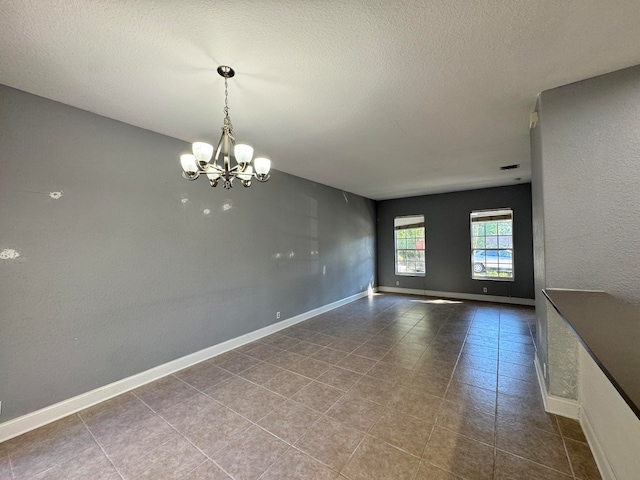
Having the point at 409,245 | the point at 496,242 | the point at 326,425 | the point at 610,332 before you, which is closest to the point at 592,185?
the point at 610,332

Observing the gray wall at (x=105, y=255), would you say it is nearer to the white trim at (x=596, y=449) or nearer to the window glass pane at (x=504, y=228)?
the white trim at (x=596, y=449)

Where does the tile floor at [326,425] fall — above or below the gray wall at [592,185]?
below

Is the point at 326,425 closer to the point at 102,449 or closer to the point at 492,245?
the point at 102,449

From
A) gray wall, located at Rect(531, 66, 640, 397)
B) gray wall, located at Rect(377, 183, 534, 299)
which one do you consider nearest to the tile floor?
gray wall, located at Rect(531, 66, 640, 397)

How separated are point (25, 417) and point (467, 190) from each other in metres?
7.93

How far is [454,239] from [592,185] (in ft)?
15.9

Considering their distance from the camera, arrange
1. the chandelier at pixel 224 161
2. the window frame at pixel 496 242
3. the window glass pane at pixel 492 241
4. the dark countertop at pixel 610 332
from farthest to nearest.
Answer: the window glass pane at pixel 492 241 < the window frame at pixel 496 242 < the chandelier at pixel 224 161 < the dark countertop at pixel 610 332

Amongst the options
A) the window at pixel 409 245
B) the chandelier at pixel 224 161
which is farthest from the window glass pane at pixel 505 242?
the chandelier at pixel 224 161

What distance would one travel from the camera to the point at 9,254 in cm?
199

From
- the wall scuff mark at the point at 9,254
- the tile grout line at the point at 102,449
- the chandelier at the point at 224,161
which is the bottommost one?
the tile grout line at the point at 102,449

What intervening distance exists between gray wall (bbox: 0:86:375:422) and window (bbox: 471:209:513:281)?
529 centimetres

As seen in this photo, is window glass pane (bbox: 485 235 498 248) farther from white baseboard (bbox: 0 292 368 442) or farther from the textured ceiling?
white baseboard (bbox: 0 292 368 442)

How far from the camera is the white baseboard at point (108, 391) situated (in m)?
1.98

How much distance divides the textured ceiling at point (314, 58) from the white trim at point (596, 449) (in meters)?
2.59
